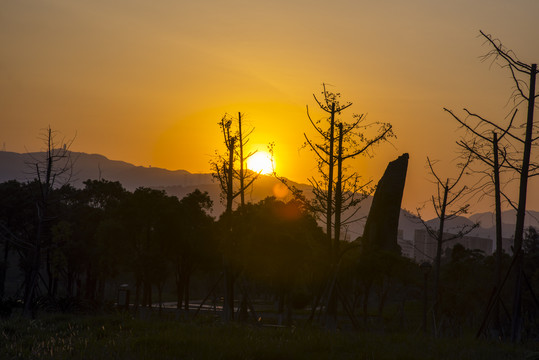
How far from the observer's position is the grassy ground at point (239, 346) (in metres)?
13.4

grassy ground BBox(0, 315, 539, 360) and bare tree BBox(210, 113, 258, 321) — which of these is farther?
bare tree BBox(210, 113, 258, 321)

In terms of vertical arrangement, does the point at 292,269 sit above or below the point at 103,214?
below

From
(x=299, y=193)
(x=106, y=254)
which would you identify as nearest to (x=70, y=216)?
(x=106, y=254)

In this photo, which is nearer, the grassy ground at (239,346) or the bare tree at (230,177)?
the grassy ground at (239,346)

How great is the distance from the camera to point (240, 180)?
3241 centimetres

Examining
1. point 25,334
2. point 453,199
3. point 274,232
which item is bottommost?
point 25,334

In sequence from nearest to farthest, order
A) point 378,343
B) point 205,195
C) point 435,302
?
point 378,343
point 435,302
point 205,195

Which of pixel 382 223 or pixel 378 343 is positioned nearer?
pixel 378 343

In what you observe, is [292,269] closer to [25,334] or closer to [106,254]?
[25,334]

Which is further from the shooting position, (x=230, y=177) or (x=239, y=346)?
(x=230, y=177)

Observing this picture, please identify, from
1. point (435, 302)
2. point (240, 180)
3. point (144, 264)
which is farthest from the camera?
point (144, 264)

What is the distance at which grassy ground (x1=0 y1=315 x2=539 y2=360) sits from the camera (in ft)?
44.0

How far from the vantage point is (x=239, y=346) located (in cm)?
1426

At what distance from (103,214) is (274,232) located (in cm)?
3223
